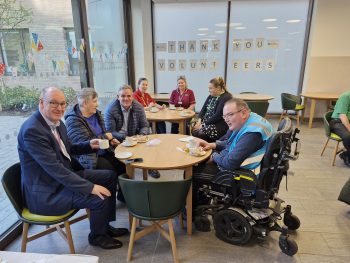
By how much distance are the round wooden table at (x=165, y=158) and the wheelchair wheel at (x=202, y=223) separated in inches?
2.9

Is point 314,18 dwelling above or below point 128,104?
above

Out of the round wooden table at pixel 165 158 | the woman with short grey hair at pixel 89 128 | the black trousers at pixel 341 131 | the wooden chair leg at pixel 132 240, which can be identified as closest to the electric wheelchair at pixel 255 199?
the round wooden table at pixel 165 158

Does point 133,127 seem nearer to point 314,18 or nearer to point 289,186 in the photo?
point 289,186

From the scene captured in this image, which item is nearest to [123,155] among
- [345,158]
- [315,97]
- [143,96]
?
[143,96]

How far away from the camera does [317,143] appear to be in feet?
14.8

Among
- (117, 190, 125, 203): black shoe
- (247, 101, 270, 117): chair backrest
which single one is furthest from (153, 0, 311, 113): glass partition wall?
(117, 190, 125, 203): black shoe

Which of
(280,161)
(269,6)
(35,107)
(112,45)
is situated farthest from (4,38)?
(269,6)

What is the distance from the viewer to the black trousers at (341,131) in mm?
3206

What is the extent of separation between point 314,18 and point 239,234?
5.43 m

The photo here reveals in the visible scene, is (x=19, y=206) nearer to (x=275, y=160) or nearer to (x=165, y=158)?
(x=165, y=158)

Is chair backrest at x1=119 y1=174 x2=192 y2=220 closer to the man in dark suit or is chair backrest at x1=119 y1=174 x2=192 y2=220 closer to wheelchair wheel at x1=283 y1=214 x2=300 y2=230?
the man in dark suit

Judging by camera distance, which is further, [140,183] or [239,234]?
[239,234]

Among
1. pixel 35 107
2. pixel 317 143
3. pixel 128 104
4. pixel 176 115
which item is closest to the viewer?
pixel 35 107

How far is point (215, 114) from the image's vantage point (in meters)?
3.16
